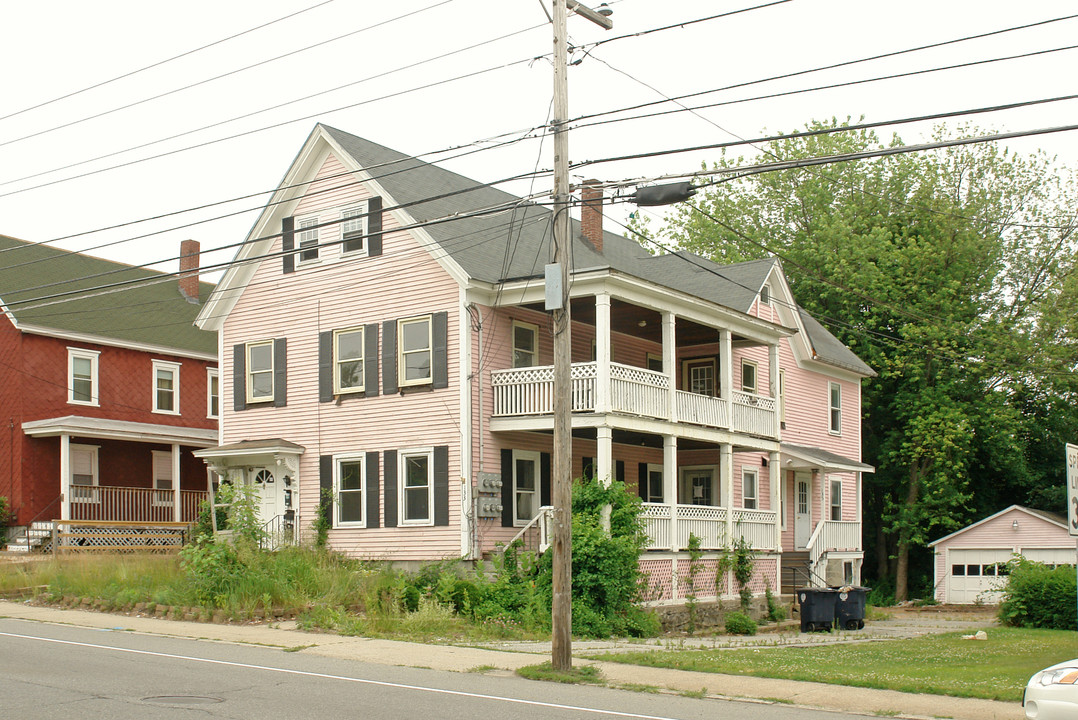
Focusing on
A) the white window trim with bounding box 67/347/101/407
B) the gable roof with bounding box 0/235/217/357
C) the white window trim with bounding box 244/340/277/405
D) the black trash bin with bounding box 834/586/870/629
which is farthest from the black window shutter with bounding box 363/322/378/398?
the white window trim with bounding box 67/347/101/407

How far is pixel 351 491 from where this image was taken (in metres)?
26.4

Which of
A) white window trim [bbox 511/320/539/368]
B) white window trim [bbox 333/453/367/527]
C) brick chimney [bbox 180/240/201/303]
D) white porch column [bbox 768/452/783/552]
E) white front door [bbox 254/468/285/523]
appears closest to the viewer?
white window trim [bbox 511/320/539/368]

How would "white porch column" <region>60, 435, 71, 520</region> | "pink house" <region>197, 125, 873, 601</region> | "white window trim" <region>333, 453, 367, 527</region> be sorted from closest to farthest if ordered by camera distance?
"pink house" <region>197, 125, 873, 601</region>
"white window trim" <region>333, 453, 367, 527</region>
"white porch column" <region>60, 435, 71, 520</region>

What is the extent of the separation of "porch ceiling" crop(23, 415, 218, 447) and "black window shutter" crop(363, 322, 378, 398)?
10.6 m

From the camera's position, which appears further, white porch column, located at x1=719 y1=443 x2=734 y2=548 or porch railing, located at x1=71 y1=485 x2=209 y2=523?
porch railing, located at x1=71 y1=485 x2=209 y2=523

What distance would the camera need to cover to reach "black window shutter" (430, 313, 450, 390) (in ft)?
81.7

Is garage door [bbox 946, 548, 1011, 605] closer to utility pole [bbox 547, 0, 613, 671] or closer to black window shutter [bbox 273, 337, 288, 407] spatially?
black window shutter [bbox 273, 337, 288, 407]

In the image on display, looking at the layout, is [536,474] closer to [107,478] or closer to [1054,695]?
[107,478]

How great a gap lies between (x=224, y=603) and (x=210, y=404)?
1922 cm

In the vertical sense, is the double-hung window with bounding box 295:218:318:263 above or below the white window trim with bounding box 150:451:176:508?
above

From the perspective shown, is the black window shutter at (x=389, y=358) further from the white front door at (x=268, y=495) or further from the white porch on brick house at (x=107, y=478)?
the white porch on brick house at (x=107, y=478)

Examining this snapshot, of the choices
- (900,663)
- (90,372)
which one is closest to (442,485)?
(900,663)

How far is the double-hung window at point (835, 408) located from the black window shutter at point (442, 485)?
59.5ft

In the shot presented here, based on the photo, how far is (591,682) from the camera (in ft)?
47.0
